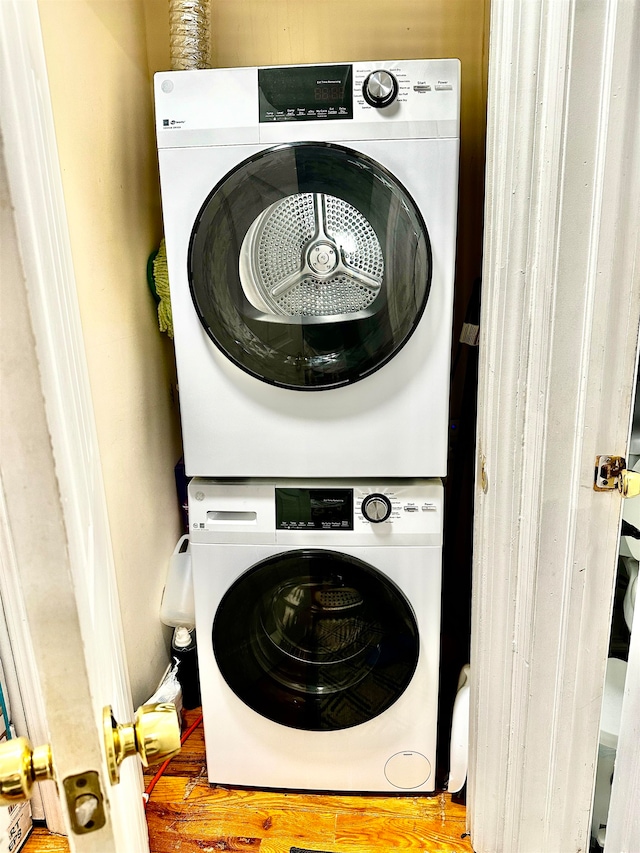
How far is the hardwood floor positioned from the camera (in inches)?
58.6

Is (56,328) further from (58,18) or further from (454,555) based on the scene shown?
(454,555)

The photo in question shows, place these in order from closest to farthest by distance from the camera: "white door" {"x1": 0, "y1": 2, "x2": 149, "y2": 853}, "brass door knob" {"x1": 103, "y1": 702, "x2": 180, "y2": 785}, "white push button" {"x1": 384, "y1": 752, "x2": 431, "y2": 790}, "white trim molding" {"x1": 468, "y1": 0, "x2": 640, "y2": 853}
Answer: "white door" {"x1": 0, "y1": 2, "x2": 149, "y2": 853} < "brass door knob" {"x1": 103, "y1": 702, "x2": 180, "y2": 785} < "white trim molding" {"x1": 468, "y1": 0, "x2": 640, "y2": 853} < "white push button" {"x1": 384, "y1": 752, "x2": 431, "y2": 790}

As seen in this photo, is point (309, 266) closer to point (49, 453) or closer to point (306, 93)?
point (306, 93)

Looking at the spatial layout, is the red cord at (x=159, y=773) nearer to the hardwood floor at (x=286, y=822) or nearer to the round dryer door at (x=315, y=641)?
the hardwood floor at (x=286, y=822)

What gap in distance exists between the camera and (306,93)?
4.19 ft

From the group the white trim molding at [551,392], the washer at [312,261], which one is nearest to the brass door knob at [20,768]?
the white trim molding at [551,392]

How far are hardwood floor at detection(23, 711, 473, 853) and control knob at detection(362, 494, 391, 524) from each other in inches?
29.7

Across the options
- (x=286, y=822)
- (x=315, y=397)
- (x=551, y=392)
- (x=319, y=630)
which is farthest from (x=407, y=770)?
(x=551, y=392)

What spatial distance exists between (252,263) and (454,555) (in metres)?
1.19

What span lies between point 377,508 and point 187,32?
1182mm

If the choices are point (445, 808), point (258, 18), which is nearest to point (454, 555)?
point (445, 808)

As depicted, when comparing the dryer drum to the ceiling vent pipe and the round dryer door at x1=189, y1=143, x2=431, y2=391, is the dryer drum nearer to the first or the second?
the round dryer door at x1=189, y1=143, x2=431, y2=391

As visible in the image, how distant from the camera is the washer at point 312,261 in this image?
128cm

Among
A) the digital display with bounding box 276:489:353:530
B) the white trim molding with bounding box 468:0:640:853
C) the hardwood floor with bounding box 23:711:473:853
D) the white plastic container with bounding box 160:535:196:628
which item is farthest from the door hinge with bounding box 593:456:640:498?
the white plastic container with bounding box 160:535:196:628
